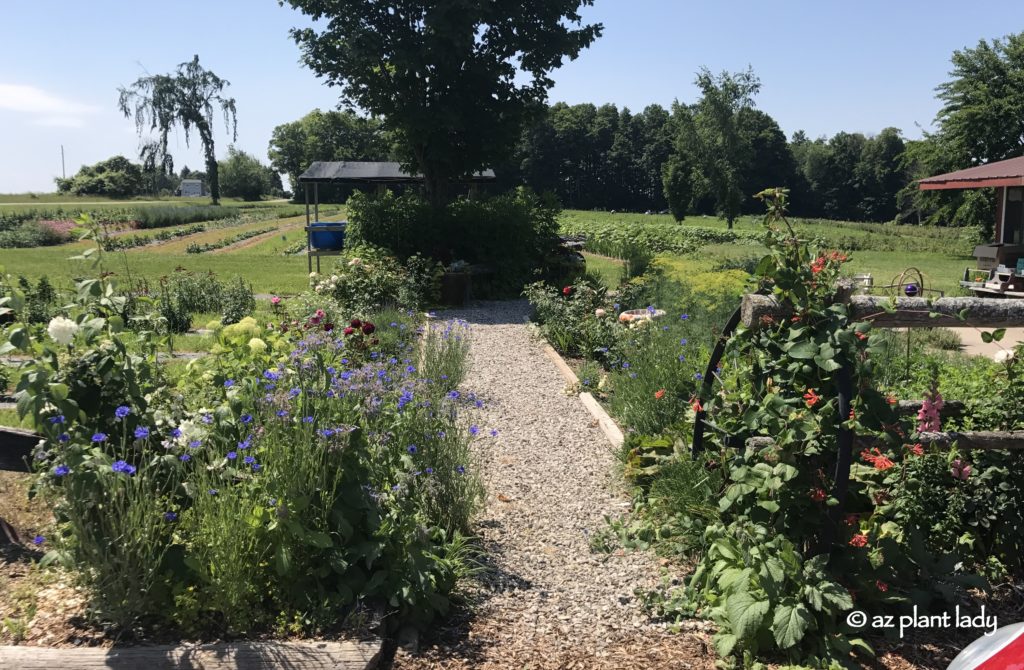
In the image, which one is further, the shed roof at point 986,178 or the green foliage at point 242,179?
the green foliage at point 242,179

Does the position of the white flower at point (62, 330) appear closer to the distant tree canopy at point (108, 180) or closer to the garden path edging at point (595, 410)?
the garden path edging at point (595, 410)

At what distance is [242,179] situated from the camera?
87.4m

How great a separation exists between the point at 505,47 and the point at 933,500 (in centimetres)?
1324

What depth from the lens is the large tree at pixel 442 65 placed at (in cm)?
1416

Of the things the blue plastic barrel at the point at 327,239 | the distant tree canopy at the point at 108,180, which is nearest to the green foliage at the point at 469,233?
the blue plastic barrel at the point at 327,239

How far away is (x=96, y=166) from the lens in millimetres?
77188

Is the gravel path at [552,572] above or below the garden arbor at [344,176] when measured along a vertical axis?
below

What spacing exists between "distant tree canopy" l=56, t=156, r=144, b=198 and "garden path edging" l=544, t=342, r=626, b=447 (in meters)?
76.0

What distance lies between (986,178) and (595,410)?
13.4 metres

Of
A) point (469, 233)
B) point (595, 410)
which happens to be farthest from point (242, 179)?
point (595, 410)

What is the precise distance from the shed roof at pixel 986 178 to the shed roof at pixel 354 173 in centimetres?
1030

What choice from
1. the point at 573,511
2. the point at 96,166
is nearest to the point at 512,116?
the point at 573,511

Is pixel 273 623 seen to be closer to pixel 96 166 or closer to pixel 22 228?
pixel 22 228

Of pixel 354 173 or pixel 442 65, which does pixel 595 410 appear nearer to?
pixel 442 65
